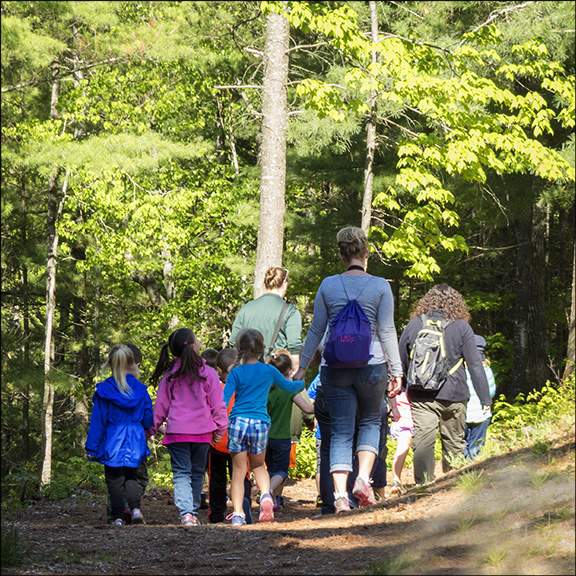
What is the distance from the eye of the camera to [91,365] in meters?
24.9

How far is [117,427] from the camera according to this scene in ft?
19.4

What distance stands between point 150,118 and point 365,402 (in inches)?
601

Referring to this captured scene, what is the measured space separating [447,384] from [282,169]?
14.5 ft

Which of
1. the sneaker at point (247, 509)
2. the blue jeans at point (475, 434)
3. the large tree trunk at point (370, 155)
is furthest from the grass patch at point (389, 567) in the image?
the large tree trunk at point (370, 155)

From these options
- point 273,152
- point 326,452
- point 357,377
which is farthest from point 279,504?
point 273,152

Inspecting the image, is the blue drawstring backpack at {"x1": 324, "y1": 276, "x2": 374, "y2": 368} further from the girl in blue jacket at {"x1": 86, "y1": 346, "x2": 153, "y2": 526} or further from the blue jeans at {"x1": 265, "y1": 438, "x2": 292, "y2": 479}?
the girl in blue jacket at {"x1": 86, "y1": 346, "x2": 153, "y2": 526}

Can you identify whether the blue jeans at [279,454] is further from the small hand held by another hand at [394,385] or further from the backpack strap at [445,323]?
the backpack strap at [445,323]

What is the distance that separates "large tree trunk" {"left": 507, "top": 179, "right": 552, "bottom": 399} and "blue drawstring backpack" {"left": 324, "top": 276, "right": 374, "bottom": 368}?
11.8m

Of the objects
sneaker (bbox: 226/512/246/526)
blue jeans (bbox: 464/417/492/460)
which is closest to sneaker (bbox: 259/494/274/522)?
sneaker (bbox: 226/512/246/526)

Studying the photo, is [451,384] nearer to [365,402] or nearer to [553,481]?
[365,402]

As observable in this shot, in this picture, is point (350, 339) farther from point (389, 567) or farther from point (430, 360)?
point (389, 567)

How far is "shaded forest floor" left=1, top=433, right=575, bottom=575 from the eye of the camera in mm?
3240

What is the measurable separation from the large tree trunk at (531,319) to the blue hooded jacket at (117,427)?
11.6 meters

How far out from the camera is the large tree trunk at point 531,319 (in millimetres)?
15633
